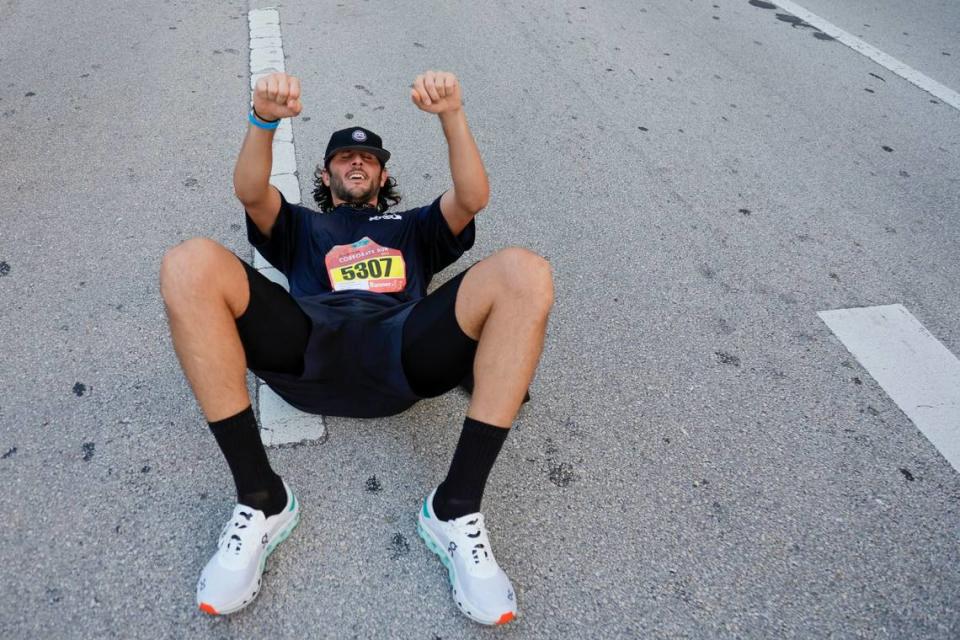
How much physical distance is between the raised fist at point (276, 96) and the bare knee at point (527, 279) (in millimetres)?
755

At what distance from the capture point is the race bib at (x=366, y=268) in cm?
218

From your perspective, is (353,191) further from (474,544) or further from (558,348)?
(474,544)

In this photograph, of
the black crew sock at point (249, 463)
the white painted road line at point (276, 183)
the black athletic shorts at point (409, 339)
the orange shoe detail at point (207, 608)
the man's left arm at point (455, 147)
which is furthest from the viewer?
the white painted road line at point (276, 183)

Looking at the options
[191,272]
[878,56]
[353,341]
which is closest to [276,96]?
[191,272]

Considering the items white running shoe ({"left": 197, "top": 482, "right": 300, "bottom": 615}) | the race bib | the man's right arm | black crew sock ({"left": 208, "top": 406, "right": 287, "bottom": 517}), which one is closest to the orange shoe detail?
white running shoe ({"left": 197, "top": 482, "right": 300, "bottom": 615})

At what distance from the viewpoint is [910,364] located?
100 inches

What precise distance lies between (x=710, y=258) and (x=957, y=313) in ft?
3.46

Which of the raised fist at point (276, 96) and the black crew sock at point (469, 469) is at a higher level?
the raised fist at point (276, 96)

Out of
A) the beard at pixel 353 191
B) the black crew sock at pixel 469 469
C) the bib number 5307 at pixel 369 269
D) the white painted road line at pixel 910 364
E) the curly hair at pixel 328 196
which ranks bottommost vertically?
the white painted road line at pixel 910 364

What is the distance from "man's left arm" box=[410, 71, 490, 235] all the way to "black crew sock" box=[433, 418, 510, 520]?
2.48 feet

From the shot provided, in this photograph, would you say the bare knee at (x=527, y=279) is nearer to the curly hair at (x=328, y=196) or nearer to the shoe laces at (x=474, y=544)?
the shoe laces at (x=474, y=544)

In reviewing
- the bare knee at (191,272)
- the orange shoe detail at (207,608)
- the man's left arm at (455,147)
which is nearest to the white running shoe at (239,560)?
the orange shoe detail at (207,608)

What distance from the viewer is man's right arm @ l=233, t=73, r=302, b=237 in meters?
1.84

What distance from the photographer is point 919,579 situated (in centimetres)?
181
